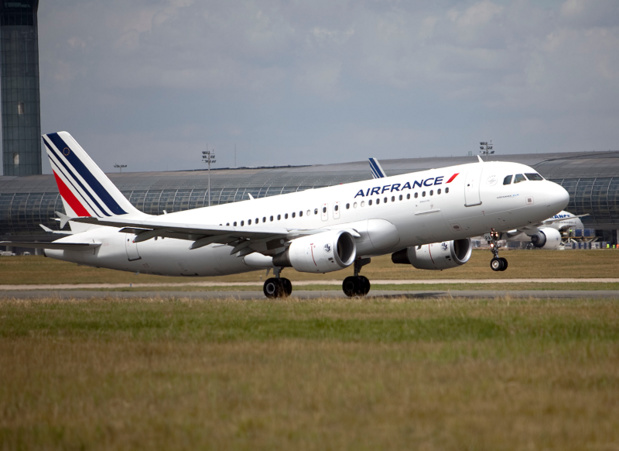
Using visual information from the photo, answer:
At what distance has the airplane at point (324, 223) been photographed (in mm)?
27734

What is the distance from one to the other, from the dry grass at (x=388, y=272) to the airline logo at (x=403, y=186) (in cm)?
1407

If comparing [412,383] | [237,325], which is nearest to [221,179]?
[237,325]

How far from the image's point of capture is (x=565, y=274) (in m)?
50.8

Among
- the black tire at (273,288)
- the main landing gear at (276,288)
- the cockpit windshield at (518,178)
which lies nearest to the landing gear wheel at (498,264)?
the cockpit windshield at (518,178)

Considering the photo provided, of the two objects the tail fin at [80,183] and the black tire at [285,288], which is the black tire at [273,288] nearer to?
the black tire at [285,288]

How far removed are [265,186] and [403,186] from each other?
78456 millimetres

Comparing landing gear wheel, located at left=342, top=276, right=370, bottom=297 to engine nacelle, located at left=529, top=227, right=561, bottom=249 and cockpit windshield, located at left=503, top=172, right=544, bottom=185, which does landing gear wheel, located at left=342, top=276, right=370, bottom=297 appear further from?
engine nacelle, located at left=529, top=227, right=561, bottom=249

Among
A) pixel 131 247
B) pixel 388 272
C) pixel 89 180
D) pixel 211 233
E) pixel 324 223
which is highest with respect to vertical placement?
pixel 89 180

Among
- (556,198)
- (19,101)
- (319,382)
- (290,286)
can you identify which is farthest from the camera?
(19,101)

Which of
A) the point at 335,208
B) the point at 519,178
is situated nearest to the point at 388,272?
the point at 335,208

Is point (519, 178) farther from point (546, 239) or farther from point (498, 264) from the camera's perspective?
point (546, 239)

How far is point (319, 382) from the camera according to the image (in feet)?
35.6

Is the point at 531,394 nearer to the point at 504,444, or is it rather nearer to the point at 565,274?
the point at 504,444

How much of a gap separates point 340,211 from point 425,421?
2153 cm
